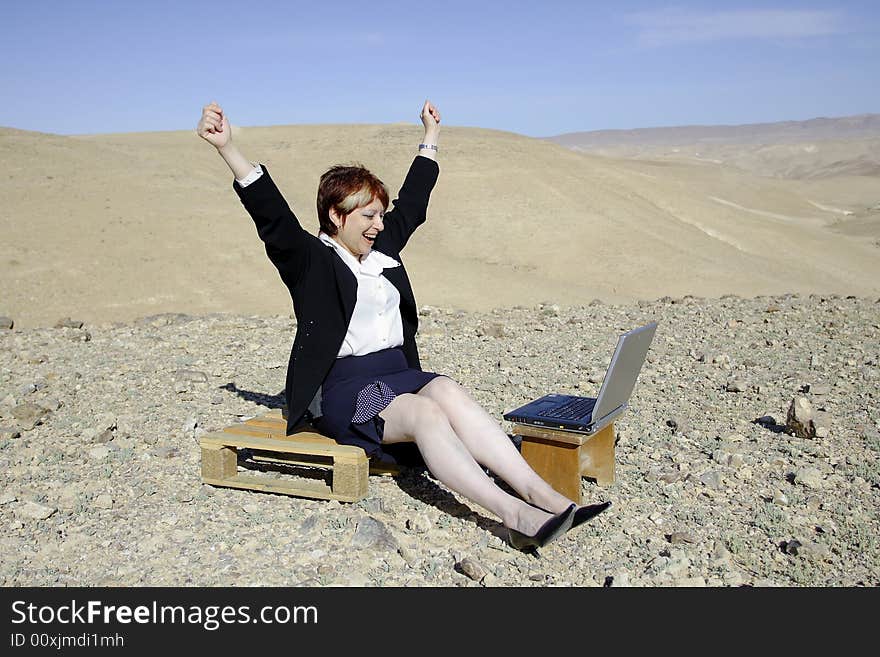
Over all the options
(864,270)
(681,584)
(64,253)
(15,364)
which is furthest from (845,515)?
(864,270)

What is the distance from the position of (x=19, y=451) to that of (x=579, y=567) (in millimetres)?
3392

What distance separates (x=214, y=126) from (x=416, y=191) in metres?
1.40

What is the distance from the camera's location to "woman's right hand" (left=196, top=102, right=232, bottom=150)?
371 centimetres

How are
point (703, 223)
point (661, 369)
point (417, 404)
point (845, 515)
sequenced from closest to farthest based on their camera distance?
point (417, 404) < point (845, 515) < point (661, 369) < point (703, 223)

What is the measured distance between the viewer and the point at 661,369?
718 cm

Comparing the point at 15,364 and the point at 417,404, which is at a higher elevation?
the point at 417,404

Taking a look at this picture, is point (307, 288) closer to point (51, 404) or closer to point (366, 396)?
point (366, 396)

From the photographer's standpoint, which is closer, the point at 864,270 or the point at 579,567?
the point at 579,567

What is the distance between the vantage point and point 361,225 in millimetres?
4227

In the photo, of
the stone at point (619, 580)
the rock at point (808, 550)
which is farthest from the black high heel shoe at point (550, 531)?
the rock at point (808, 550)

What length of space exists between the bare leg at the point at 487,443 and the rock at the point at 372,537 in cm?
53

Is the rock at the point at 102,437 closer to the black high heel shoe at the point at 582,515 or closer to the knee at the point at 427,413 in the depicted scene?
the knee at the point at 427,413

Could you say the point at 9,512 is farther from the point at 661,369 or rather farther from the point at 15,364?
the point at 661,369

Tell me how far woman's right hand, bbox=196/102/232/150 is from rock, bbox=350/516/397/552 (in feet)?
5.84
